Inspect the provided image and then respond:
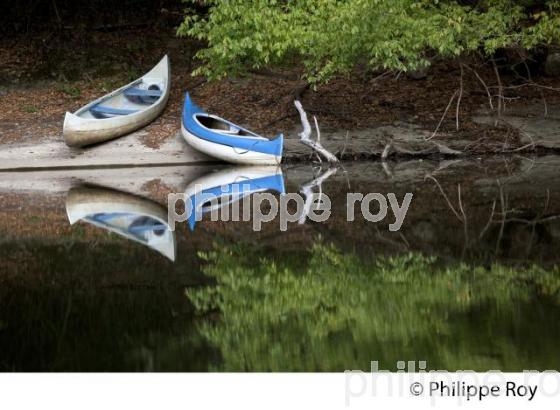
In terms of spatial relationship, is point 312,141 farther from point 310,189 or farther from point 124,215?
point 124,215

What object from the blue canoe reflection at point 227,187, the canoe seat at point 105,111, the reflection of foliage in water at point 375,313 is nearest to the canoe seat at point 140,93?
the canoe seat at point 105,111

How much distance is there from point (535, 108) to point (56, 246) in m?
12.3

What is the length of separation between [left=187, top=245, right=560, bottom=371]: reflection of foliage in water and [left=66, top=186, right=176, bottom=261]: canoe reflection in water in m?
1.35

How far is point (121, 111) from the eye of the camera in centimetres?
2070

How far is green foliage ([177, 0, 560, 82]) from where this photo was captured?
55.3 ft

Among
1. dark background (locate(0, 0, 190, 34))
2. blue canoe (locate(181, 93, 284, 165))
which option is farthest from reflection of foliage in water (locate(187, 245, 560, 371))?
dark background (locate(0, 0, 190, 34))

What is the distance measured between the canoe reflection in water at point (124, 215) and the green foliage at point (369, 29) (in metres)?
4.39

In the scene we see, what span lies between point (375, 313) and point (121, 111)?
13756 millimetres

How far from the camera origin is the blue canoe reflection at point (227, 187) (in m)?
14.0

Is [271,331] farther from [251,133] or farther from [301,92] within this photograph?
[301,92]

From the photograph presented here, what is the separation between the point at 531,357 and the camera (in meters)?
6.52

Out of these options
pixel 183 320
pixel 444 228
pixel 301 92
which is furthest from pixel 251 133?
pixel 183 320

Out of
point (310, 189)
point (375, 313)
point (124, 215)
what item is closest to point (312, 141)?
point (310, 189)

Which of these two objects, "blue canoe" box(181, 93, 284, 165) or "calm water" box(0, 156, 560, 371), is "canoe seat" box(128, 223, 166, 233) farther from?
"blue canoe" box(181, 93, 284, 165)
